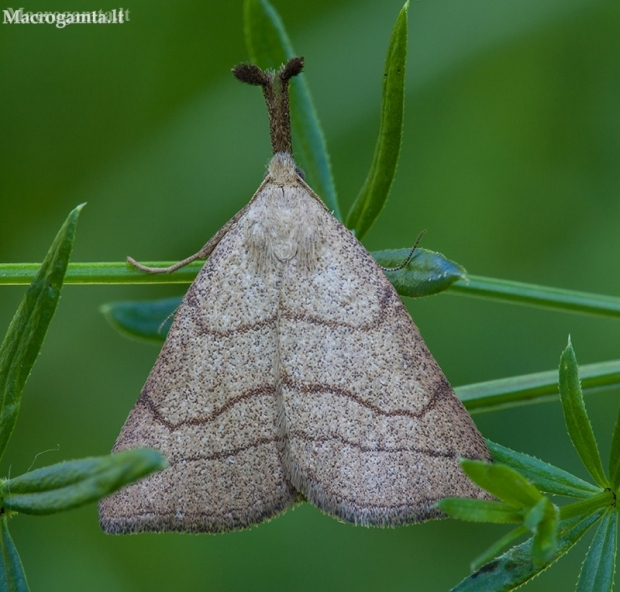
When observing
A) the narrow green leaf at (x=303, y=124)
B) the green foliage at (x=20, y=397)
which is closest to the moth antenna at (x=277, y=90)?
the narrow green leaf at (x=303, y=124)

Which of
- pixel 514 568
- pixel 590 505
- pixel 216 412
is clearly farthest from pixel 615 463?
pixel 216 412

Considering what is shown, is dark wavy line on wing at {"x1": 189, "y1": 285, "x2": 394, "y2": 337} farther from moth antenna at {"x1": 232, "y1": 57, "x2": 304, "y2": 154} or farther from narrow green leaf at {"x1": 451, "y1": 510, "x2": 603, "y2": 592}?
narrow green leaf at {"x1": 451, "y1": 510, "x2": 603, "y2": 592}

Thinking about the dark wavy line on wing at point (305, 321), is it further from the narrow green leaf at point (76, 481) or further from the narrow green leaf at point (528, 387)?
the narrow green leaf at point (76, 481)

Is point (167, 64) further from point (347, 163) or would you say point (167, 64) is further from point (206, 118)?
point (347, 163)

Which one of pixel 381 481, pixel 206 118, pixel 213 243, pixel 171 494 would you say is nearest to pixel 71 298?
pixel 206 118

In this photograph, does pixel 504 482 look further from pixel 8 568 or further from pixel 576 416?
pixel 8 568

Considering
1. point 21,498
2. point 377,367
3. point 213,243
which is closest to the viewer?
point 21,498
